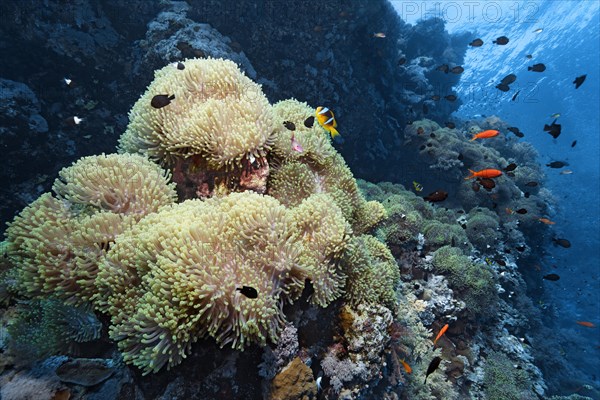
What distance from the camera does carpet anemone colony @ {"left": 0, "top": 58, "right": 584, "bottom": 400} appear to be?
207cm

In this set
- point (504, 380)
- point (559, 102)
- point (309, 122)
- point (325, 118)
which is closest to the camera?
point (309, 122)

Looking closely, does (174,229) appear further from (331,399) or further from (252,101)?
(331,399)

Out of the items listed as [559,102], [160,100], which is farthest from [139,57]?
[559,102]

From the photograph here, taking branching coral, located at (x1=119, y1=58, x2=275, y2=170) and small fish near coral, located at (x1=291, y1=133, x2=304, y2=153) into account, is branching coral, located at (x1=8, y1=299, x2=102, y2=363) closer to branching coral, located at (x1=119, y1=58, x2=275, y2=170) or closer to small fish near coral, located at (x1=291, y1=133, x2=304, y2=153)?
branching coral, located at (x1=119, y1=58, x2=275, y2=170)

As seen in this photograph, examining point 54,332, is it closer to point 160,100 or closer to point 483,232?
point 160,100

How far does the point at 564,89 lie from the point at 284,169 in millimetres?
54959

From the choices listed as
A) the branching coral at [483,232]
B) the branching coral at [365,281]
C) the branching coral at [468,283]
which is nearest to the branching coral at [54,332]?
the branching coral at [365,281]

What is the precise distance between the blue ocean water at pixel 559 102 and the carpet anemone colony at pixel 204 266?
12.3m

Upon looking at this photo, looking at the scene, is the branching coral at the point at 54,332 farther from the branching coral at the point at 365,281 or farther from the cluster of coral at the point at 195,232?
the branching coral at the point at 365,281

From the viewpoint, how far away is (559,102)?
43125mm

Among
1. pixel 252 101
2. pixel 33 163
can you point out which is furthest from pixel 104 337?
pixel 33 163

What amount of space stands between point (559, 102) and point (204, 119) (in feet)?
189

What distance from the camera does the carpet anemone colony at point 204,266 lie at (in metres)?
2.07

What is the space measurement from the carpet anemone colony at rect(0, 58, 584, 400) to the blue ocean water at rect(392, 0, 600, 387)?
40.3ft
